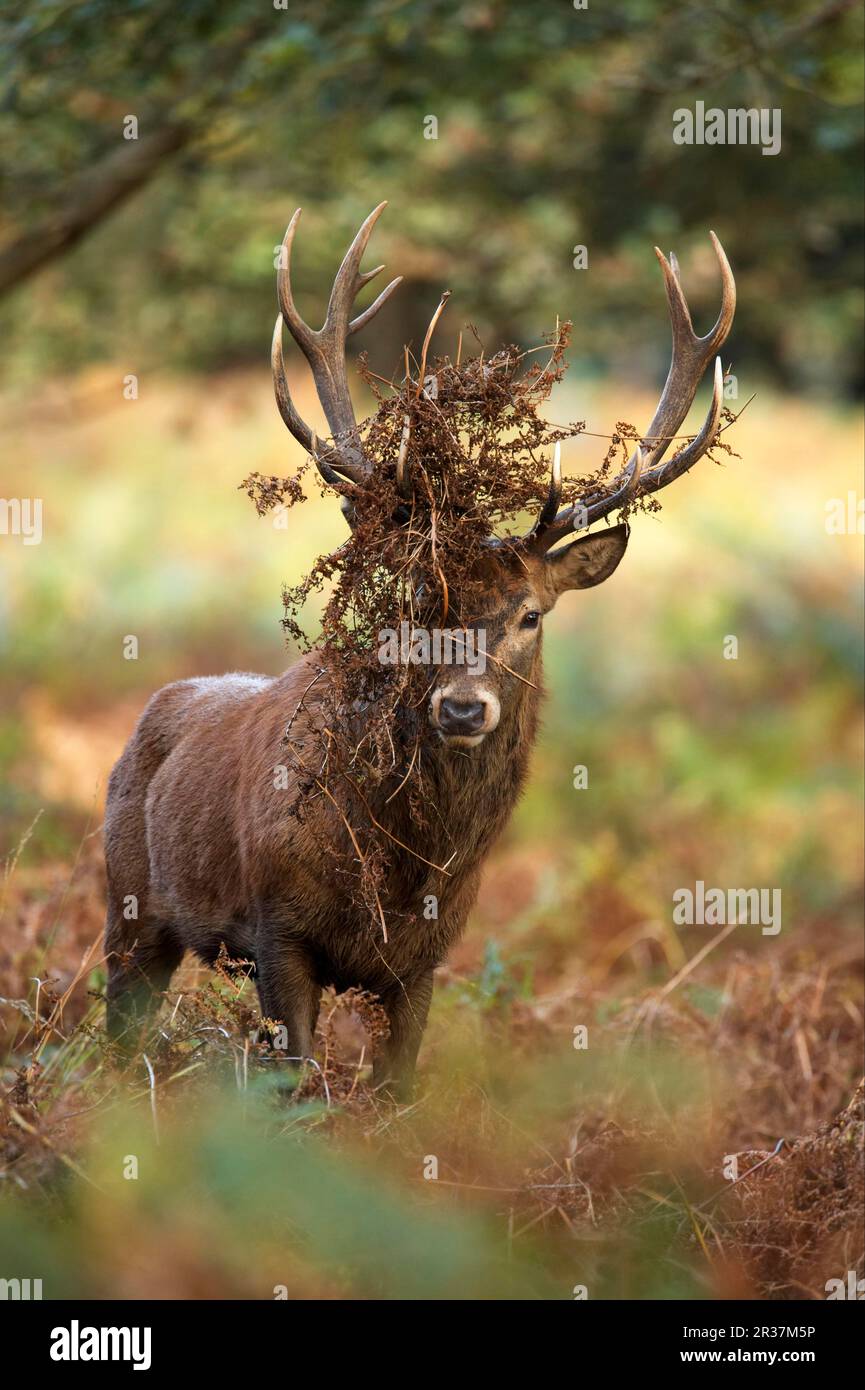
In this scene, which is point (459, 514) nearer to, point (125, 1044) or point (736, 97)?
point (125, 1044)

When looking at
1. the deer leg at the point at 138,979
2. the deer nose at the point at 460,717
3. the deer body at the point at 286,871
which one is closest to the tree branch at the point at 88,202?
the deer body at the point at 286,871

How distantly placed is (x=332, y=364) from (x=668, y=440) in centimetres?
130

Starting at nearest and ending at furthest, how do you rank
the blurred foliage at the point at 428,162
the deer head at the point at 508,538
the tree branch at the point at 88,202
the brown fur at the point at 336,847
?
the deer head at the point at 508,538 → the brown fur at the point at 336,847 → the blurred foliage at the point at 428,162 → the tree branch at the point at 88,202

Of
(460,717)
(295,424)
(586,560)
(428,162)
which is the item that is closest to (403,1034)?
(460,717)

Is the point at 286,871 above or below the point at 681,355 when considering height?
below

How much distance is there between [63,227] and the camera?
1127 centimetres

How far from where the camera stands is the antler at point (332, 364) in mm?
5688

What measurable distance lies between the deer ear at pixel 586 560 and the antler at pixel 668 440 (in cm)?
11

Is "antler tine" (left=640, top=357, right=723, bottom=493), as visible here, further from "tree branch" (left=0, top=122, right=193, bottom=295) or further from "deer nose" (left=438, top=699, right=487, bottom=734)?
"tree branch" (left=0, top=122, right=193, bottom=295)

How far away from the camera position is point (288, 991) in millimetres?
6043

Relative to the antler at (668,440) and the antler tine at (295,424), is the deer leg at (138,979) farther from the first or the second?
the antler at (668,440)

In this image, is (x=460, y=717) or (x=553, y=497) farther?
(x=553, y=497)

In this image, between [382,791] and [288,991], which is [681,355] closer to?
[382,791]
